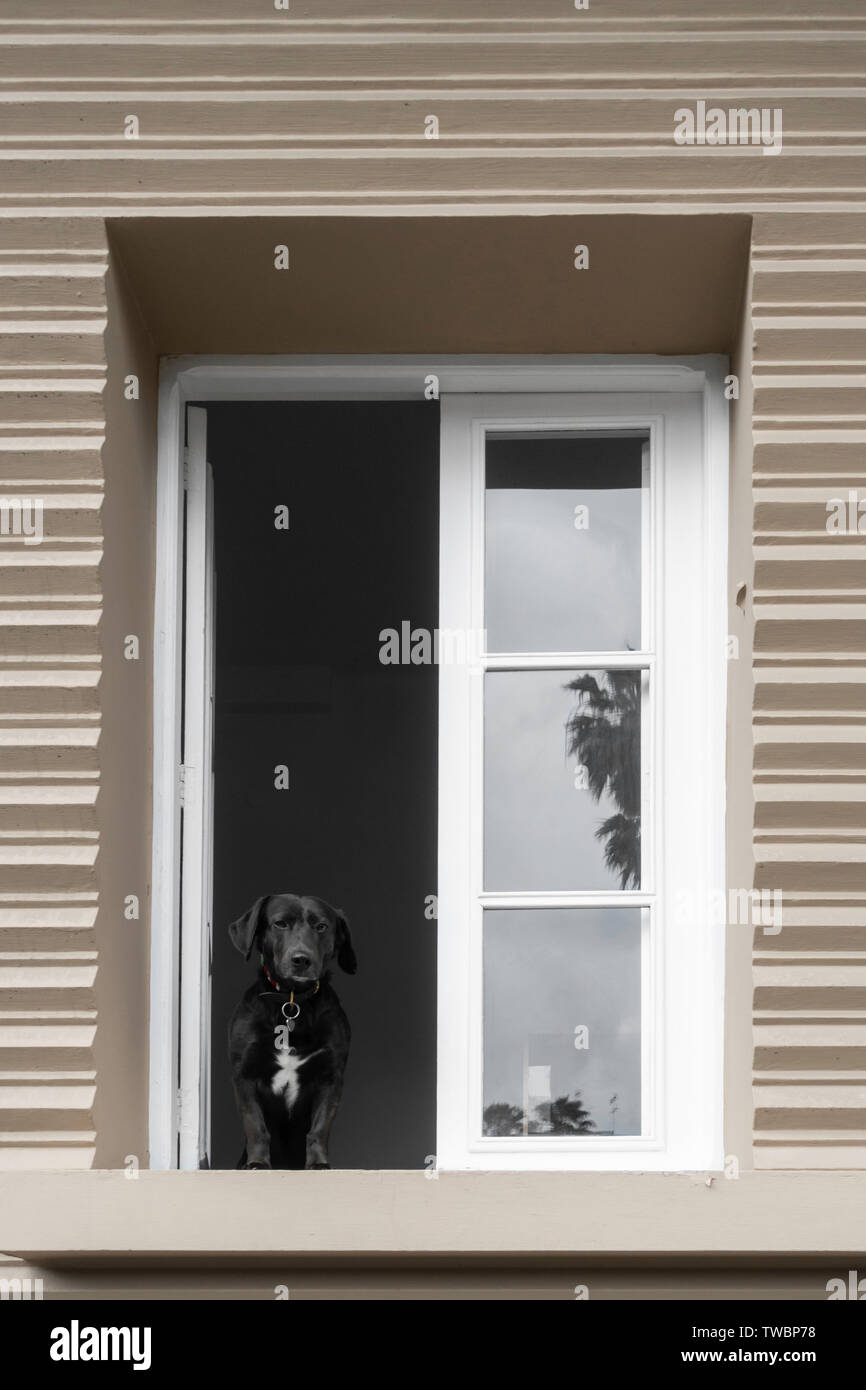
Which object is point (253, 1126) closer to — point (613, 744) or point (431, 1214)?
point (431, 1214)

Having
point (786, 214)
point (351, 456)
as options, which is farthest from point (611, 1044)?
point (351, 456)

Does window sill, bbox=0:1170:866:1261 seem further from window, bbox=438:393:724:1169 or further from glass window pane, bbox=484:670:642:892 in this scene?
glass window pane, bbox=484:670:642:892

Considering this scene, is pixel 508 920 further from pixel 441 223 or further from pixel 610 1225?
pixel 441 223

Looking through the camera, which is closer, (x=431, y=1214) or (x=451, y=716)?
(x=431, y=1214)

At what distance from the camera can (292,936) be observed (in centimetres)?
355

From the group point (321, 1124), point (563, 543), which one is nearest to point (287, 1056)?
point (321, 1124)

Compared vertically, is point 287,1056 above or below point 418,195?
below

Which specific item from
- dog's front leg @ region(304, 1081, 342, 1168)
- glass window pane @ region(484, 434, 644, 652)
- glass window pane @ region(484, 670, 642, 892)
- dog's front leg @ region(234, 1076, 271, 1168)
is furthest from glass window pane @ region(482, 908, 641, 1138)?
glass window pane @ region(484, 434, 644, 652)

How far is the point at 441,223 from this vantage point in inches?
132

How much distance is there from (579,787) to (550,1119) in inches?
27.5

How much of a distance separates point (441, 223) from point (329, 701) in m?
3.20

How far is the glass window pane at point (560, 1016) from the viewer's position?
346 centimetres

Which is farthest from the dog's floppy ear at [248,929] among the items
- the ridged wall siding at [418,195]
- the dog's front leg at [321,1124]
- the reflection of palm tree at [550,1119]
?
the reflection of palm tree at [550,1119]

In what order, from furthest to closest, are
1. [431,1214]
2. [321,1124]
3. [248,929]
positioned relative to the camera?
[248,929]
[321,1124]
[431,1214]
